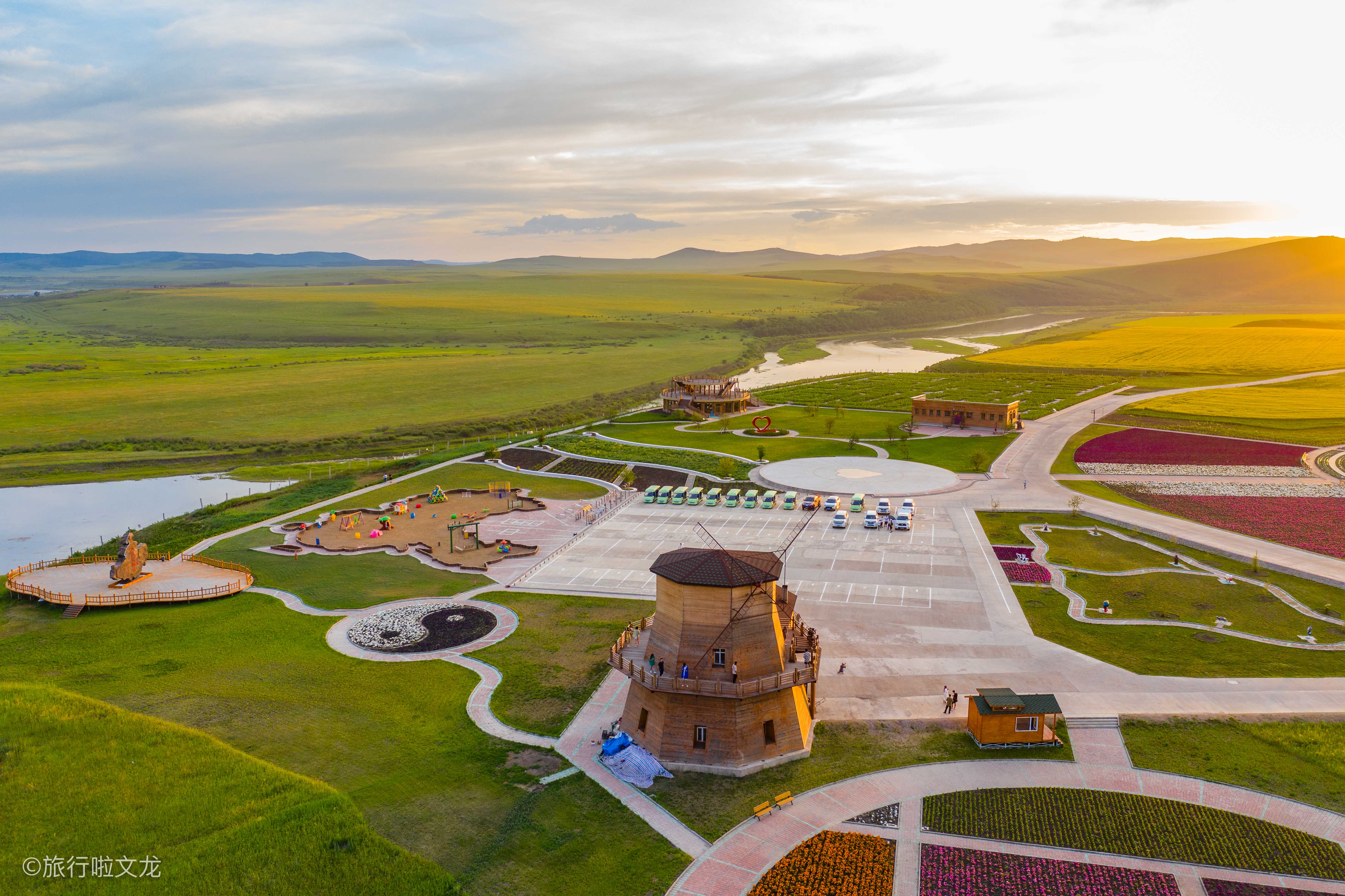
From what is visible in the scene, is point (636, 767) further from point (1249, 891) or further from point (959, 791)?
point (1249, 891)

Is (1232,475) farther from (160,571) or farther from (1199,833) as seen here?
(160,571)

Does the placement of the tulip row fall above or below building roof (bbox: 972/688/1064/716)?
below

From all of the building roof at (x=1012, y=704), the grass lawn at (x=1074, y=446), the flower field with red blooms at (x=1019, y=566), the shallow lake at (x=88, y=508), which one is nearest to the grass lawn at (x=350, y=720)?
the building roof at (x=1012, y=704)

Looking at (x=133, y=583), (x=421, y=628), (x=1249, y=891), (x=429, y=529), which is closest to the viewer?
(x=1249, y=891)

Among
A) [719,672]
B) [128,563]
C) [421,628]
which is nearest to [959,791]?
[719,672]

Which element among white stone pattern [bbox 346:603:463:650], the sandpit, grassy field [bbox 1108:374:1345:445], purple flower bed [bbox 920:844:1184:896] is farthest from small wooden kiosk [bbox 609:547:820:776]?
grassy field [bbox 1108:374:1345:445]

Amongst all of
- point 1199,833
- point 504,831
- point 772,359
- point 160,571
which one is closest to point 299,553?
point 160,571

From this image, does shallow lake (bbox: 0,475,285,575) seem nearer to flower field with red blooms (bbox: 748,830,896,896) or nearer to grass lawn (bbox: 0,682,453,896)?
grass lawn (bbox: 0,682,453,896)
